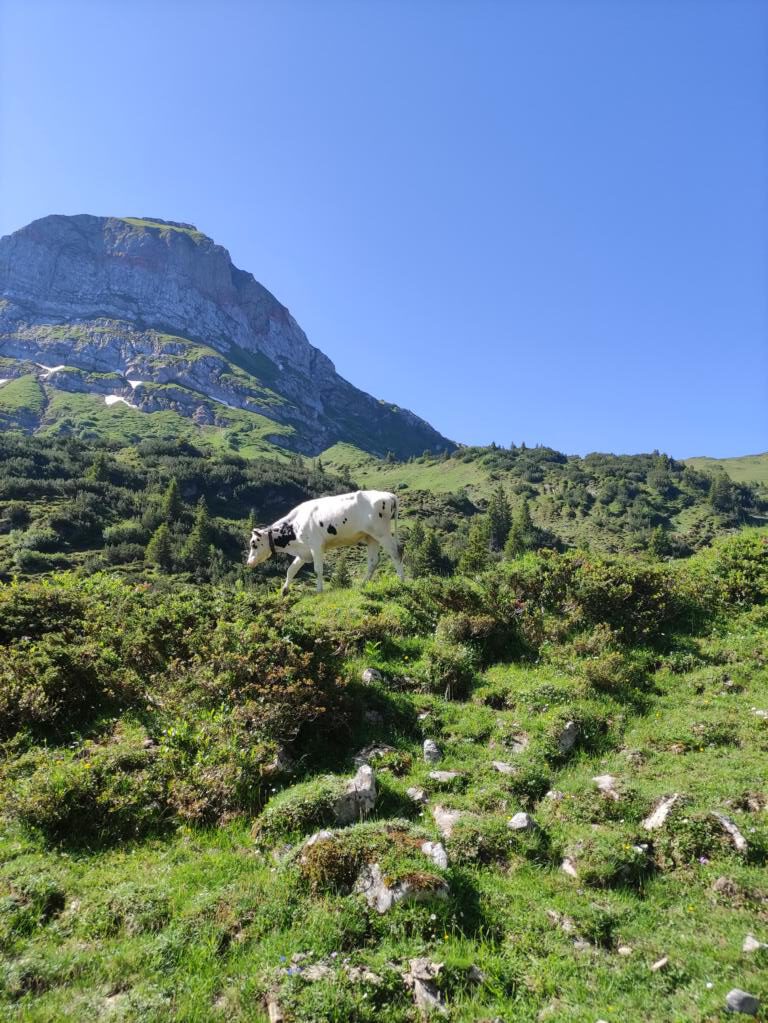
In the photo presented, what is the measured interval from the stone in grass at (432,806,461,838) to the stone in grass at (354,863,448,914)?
1186 mm

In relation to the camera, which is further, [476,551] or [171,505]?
[171,505]

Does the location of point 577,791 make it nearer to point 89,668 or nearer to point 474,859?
point 474,859

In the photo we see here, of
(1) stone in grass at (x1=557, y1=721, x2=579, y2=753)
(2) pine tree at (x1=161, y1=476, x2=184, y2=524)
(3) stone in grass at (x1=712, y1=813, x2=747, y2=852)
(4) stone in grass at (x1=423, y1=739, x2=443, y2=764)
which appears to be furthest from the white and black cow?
(2) pine tree at (x1=161, y1=476, x2=184, y2=524)

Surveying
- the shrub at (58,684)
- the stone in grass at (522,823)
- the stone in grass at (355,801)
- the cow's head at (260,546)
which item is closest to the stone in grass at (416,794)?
the stone in grass at (355,801)

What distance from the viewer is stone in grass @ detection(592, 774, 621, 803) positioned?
7.85 m

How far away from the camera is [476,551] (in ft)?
246

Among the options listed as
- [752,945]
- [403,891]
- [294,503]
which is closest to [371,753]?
[403,891]

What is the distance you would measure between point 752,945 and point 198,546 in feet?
301

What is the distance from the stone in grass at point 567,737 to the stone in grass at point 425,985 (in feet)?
15.7

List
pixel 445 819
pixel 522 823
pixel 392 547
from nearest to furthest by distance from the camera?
pixel 522 823 < pixel 445 819 < pixel 392 547

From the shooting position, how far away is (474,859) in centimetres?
686

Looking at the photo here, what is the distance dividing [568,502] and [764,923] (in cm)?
14452

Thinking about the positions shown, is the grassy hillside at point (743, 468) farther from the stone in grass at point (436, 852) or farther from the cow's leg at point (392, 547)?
the stone in grass at point (436, 852)

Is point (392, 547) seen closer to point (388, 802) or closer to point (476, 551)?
point (388, 802)
